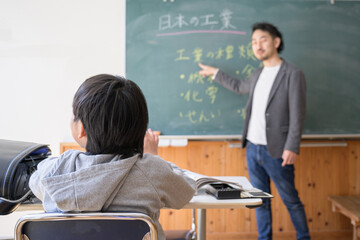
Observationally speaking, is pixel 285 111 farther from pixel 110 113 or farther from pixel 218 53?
pixel 110 113

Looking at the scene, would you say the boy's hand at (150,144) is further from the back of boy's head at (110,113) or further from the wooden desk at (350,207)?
the wooden desk at (350,207)

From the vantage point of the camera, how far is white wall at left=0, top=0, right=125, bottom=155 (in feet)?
9.07

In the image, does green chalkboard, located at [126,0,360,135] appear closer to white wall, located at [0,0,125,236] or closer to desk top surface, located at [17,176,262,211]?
white wall, located at [0,0,125,236]

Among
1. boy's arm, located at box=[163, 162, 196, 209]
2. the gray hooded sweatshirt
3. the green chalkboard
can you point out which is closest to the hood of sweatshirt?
the gray hooded sweatshirt

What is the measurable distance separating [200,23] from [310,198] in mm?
1693

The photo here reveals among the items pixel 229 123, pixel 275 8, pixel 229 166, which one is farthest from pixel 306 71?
pixel 229 166

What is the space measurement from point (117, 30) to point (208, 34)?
71cm

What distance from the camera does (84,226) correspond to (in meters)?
0.97

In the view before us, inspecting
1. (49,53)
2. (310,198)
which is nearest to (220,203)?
(310,198)

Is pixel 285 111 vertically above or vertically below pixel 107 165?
above

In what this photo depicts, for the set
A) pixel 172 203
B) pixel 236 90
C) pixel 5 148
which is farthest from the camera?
pixel 236 90

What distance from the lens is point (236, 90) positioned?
2707mm

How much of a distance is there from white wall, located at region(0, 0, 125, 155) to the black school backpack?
1482mm

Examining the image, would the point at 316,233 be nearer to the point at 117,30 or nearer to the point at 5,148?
the point at 117,30
